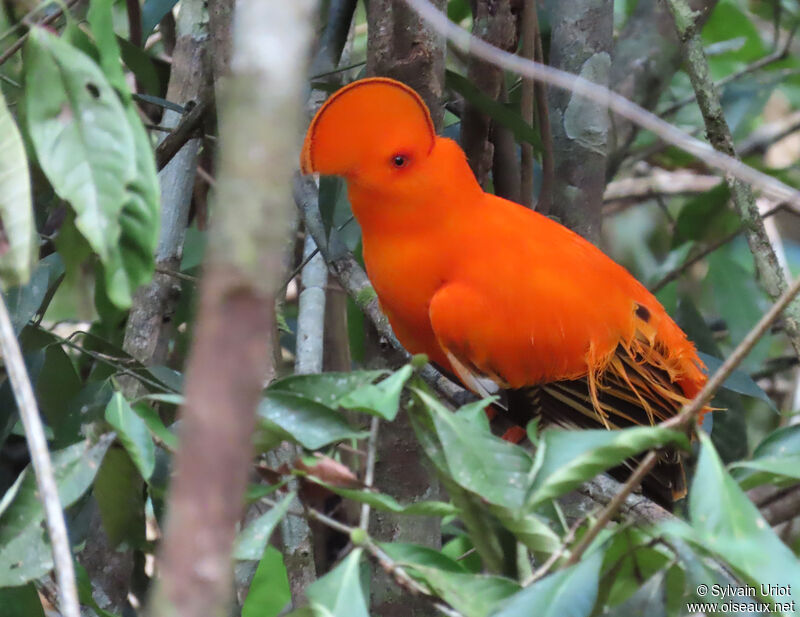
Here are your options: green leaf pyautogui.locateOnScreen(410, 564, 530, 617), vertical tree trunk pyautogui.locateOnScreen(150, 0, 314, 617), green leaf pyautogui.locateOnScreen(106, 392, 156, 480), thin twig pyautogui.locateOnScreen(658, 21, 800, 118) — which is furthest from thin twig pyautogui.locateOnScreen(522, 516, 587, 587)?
thin twig pyautogui.locateOnScreen(658, 21, 800, 118)

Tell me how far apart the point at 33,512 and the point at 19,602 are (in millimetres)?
250

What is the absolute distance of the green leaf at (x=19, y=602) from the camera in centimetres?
118

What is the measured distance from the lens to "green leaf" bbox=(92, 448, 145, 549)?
1.16 metres

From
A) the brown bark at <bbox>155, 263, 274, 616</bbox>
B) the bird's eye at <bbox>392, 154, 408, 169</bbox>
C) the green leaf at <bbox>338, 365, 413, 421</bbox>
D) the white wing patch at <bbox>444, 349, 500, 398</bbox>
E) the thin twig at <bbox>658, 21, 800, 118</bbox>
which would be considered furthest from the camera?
the thin twig at <bbox>658, 21, 800, 118</bbox>

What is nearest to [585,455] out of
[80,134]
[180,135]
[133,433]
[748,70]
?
[133,433]

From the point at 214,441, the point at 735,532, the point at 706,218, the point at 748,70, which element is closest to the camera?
the point at 214,441

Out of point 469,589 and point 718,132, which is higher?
point 718,132

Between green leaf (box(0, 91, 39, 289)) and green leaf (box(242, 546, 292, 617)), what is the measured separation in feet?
2.41

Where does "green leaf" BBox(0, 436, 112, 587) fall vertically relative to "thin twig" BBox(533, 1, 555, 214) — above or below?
below

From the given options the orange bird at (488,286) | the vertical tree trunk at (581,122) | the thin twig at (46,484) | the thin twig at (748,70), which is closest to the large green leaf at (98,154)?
the thin twig at (46,484)

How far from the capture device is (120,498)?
4.00ft

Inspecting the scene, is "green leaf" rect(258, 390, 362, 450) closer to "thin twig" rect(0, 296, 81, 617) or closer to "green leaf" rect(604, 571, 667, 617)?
"thin twig" rect(0, 296, 81, 617)

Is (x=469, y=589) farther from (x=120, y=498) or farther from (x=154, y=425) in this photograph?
(x=120, y=498)

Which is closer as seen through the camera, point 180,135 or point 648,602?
point 648,602
